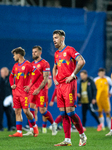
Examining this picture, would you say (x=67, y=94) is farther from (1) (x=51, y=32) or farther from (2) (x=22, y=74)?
(1) (x=51, y=32)

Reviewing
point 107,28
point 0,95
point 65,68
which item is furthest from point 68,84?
point 107,28

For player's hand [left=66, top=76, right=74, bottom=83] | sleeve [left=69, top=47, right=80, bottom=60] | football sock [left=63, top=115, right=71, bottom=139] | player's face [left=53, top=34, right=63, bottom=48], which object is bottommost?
football sock [left=63, top=115, right=71, bottom=139]

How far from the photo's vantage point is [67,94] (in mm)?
5812

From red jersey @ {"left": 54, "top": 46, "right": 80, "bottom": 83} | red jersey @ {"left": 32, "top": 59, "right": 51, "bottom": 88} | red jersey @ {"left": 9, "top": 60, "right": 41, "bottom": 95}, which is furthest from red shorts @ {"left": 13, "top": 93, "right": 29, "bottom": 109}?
red jersey @ {"left": 54, "top": 46, "right": 80, "bottom": 83}

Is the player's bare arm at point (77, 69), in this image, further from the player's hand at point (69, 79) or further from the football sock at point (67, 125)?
the football sock at point (67, 125)

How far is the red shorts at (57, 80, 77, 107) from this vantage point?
5812mm

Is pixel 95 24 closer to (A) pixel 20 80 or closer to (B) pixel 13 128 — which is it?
(B) pixel 13 128

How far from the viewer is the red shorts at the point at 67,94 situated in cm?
581

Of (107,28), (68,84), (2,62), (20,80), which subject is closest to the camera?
(68,84)

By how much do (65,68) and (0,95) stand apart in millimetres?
5328

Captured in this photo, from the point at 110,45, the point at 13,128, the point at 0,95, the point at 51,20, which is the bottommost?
the point at 13,128

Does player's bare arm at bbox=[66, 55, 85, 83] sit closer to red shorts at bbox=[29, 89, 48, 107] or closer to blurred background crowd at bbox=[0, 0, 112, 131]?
red shorts at bbox=[29, 89, 48, 107]

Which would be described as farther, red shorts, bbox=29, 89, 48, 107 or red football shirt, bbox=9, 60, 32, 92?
red shorts, bbox=29, 89, 48, 107

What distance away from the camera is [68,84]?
19.2ft
